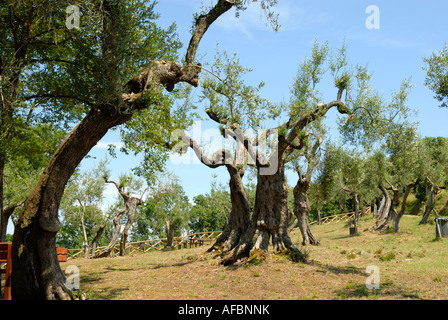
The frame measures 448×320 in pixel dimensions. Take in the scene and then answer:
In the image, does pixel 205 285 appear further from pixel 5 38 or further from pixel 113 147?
pixel 5 38

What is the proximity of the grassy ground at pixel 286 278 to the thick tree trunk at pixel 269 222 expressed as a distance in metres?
0.81

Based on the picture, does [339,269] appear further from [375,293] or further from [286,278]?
[375,293]

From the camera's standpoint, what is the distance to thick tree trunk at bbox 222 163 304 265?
48.8 feet

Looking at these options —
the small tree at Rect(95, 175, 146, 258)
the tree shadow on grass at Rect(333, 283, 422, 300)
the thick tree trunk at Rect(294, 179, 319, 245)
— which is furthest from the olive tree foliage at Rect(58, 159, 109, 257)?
the tree shadow on grass at Rect(333, 283, 422, 300)

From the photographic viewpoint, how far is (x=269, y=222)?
15000 mm

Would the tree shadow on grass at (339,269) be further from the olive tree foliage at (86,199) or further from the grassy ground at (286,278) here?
the olive tree foliage at (86,199)

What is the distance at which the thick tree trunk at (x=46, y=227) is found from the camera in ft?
28.6

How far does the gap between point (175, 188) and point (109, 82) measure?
23275 mm

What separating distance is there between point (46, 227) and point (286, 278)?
24.3 feet

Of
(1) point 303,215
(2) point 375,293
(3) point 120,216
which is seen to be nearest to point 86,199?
(3) point 120,216

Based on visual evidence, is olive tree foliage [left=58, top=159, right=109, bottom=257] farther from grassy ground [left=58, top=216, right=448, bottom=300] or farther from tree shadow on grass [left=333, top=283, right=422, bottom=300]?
tree shadow on grass [left=333, top=283, right=422, bottom=300]

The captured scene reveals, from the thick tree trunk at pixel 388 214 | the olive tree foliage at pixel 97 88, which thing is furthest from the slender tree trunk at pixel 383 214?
the olive tree foliage at pixel 97 88

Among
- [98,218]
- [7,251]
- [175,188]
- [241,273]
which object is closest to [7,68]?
[7,251]
